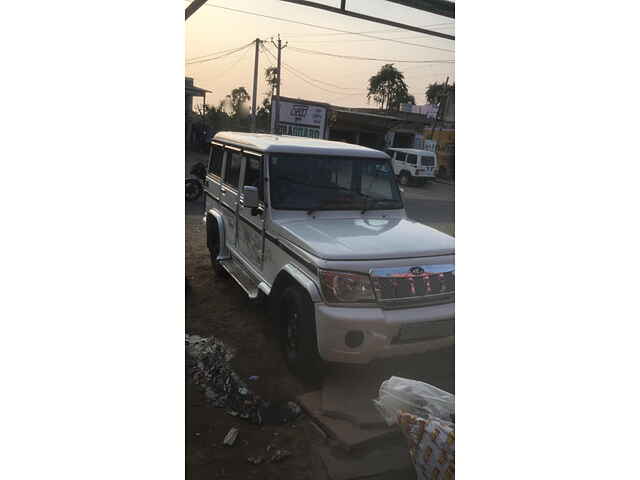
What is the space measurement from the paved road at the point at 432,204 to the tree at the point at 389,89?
1.10 feet

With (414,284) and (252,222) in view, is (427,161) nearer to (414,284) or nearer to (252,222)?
(414,284)

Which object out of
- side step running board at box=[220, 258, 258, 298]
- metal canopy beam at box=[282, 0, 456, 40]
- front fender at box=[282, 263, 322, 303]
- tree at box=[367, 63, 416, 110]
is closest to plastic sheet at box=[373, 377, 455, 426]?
front fender at box=[282, 263, 322, 303]

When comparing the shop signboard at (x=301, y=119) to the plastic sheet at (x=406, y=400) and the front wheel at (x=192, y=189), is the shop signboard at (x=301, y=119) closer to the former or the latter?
the front wheel at (x=192, y=189)

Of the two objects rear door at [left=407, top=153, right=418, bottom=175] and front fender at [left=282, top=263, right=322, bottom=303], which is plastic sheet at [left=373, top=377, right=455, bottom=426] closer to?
front fender at [left=282, top=263, right=322, bottom=303]

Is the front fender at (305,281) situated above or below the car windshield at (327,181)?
below

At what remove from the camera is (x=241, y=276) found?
176cm

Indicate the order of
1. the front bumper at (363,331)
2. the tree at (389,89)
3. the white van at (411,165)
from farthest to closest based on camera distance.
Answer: the white van at (411,165)
the tree at (389,89)
the front bumper at (363,331)

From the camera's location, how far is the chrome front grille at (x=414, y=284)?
1616mm

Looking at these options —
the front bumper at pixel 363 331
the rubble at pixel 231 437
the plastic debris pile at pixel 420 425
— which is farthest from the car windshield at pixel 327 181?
the rubble at pixel 231 437

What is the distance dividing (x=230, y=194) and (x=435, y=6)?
1.05m

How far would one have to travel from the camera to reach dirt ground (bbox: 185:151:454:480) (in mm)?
1441

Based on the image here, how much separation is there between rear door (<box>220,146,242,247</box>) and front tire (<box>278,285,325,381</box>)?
337 millimetres

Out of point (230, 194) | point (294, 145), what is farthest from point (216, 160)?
point (294, 145)

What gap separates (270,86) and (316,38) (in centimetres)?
27
